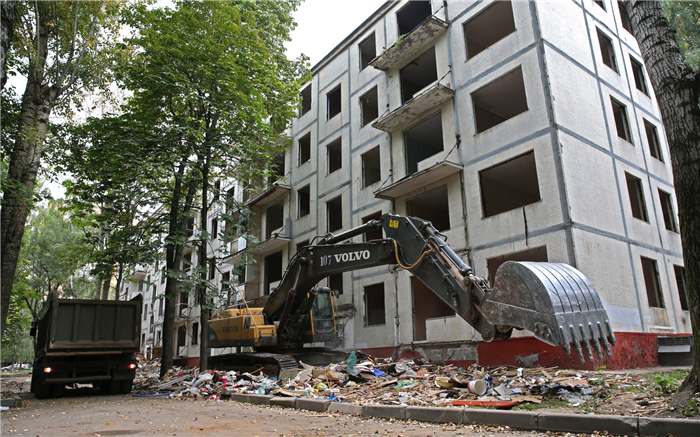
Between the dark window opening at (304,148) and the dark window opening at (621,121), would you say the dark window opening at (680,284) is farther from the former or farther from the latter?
the dark window opening at (304,148)

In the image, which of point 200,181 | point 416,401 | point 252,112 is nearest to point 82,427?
point 416,401

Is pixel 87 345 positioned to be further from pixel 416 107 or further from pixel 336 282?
pixel 416 107

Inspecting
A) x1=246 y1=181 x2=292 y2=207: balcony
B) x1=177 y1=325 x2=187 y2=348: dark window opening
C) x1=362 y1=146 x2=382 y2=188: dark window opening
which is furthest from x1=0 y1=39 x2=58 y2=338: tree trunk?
x1=177 y1=325 x2=187 y2=348: dark window opening

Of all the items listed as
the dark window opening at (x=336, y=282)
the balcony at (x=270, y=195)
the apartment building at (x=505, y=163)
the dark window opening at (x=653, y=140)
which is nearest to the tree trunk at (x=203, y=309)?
the apartment building at (x=505, y=163)

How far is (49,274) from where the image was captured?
3353cm

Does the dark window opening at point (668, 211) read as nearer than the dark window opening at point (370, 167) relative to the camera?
Yes

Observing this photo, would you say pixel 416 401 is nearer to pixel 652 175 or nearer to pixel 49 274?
pixel 652 175

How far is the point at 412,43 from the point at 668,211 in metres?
11.5

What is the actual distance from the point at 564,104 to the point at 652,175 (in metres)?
5.80

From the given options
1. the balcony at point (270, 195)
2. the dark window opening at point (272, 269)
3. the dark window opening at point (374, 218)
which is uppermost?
the balcony at point (270, 195)

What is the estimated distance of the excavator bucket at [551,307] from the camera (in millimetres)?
5562

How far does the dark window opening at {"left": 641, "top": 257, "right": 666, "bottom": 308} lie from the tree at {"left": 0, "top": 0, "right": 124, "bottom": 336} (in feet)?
57.9

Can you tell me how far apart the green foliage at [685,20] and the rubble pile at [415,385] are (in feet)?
55.2

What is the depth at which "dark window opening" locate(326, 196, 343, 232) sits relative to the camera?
21.1m
